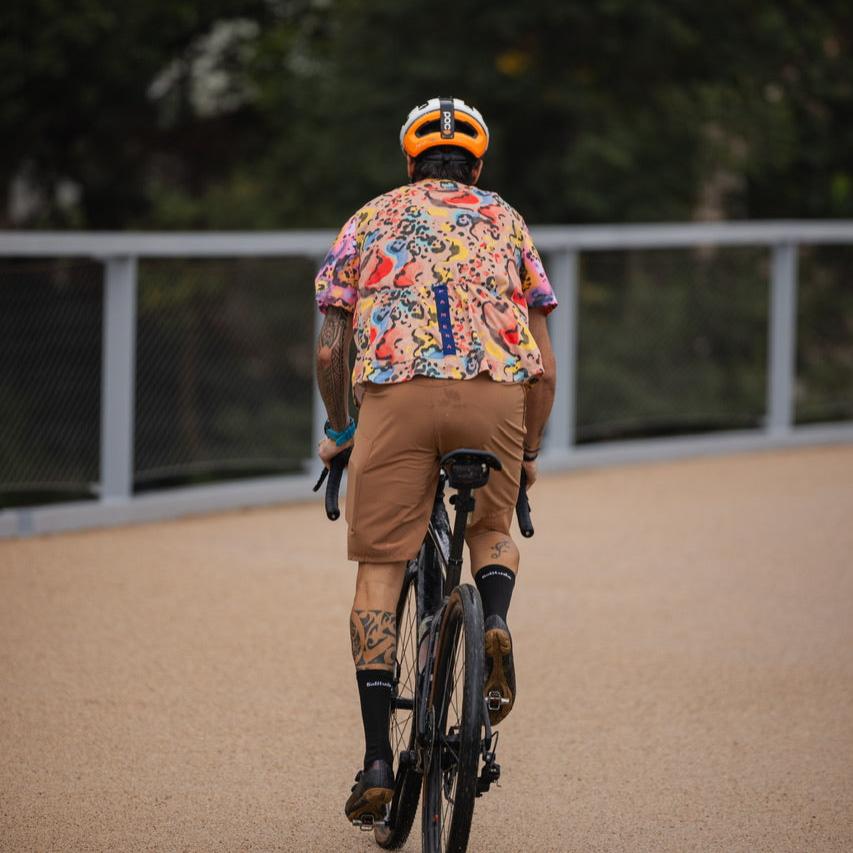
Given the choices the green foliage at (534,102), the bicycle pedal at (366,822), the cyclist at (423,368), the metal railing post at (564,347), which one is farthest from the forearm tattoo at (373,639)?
the green foliage at (534,102)

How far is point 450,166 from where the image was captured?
4.58 meters

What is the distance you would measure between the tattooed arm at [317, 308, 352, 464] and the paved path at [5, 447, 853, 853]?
1.15 m

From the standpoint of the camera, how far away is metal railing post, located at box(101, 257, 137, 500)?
9.36 meters

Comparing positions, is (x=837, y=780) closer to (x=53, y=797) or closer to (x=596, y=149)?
(x=53, y=797)

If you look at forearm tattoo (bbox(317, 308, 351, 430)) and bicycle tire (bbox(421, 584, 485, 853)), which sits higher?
forearm tattoo (bbox(317, 308, 351, 430))

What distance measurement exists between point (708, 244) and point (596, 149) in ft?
12.1

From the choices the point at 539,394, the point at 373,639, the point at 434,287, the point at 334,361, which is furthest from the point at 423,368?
the point at 373,639

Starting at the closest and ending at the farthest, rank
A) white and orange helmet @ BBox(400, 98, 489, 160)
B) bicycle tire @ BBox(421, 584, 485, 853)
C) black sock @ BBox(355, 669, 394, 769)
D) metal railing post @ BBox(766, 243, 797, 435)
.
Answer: bicycle tire @ BBox(421, 584, 485, 853), black sock @ BBox(355, 669, 394, 769), white and orange helmet @ BBox(400, 98, 489, 160), metal railing post @ BBox(766, 243, 797, 435)

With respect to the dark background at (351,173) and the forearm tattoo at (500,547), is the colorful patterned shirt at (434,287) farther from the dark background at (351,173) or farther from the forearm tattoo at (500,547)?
the dark background at (351,173)

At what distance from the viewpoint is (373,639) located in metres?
4.52

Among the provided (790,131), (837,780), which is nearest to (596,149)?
(790,131)

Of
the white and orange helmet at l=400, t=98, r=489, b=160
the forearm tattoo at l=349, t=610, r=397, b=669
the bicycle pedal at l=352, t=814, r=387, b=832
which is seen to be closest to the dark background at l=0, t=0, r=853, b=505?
the white and orange helmet at l=400, t=98, r=489, b=160

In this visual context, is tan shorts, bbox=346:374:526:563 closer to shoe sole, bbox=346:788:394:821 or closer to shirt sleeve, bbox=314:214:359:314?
shirt sleeve, bbox=314:214:359:314

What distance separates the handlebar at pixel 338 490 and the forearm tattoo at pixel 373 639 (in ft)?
0.89
